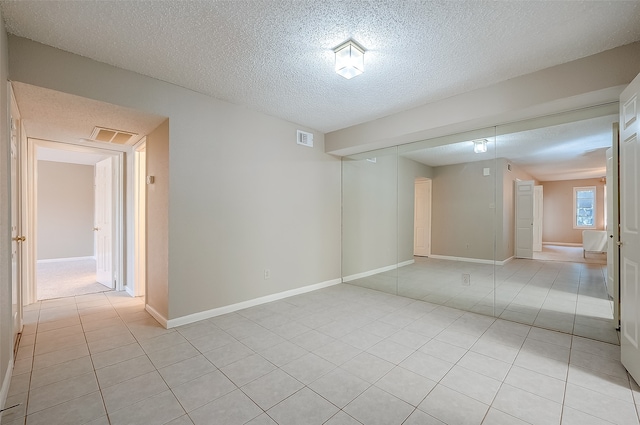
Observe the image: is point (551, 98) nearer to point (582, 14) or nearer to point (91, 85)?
point (582, 14)

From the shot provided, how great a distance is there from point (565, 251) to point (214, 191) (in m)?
5.09

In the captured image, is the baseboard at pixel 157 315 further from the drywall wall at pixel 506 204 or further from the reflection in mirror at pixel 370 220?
the drywall wall at pixel 506 204

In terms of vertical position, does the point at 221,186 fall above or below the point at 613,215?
above

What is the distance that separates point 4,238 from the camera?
189 centimetres

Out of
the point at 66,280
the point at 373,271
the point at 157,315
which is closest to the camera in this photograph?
the point at 157,315

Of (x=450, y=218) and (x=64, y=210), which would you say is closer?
(x=450, y=218)

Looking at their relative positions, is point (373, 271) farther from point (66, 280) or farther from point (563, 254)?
point (66, 280)

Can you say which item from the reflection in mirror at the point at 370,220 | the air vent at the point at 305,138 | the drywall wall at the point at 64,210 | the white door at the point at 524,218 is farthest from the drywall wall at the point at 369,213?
the drywall wall at the point at 64,210

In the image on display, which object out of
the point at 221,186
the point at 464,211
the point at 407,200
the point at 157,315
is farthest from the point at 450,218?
the point at 157,315

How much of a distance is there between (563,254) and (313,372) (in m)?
4.07

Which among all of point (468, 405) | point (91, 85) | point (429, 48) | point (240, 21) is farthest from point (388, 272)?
point (91, 85)

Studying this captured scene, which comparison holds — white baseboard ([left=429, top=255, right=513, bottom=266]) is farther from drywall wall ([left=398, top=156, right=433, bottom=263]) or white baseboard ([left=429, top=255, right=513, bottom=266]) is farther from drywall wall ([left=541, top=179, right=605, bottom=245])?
drywall wall ([left=541, top=179, right=605, bottom=245])

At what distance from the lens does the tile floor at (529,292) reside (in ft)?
9.94

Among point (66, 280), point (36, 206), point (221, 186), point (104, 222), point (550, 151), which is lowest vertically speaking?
point (66, 280)
